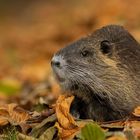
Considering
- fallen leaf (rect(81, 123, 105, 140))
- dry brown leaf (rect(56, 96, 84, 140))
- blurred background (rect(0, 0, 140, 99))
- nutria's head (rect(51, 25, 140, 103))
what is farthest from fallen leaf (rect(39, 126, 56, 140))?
blurred background (rect(0, 0, 140, 99))

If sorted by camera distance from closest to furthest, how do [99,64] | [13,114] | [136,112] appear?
[136,112]
[13,114]
[99,64]

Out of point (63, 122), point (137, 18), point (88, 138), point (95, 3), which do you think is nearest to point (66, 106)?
point (63, 122)

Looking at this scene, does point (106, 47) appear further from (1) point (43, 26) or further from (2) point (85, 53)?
(1) point (43, 26)

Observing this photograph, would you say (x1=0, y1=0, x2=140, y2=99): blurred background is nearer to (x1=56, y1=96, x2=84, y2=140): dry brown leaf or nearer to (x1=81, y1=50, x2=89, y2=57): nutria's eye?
(x1=81, y1=50, x2=89, y2=57): nutria's eye

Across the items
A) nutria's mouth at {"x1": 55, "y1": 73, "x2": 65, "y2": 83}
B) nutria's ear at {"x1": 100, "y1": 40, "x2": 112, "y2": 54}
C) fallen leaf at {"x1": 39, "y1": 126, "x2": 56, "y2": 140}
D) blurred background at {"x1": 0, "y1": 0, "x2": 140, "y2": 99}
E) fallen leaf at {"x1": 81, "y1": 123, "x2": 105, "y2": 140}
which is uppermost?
blurred background at {"x1": 0, "y1": 0, "x2": 140, "y2": 99}

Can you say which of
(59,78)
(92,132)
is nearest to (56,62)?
(59,78)

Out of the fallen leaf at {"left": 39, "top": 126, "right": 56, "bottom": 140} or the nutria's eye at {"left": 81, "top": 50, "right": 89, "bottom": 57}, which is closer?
the fallen leaf at {"left": 39, "top": 126, "right": 56, "bottom": 140}

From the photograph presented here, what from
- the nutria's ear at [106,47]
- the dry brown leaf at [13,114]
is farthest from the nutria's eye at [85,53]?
the dry brown leaf at [13,114]
